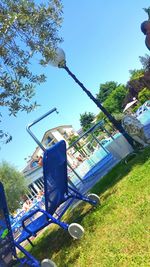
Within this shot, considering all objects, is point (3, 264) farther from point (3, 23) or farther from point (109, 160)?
point (109, 160)

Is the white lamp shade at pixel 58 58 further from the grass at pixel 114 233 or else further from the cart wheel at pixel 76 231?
the cart wheel at pixel 76 231

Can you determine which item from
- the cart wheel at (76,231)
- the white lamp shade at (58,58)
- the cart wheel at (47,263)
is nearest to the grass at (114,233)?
the cart wheel at (76,231)

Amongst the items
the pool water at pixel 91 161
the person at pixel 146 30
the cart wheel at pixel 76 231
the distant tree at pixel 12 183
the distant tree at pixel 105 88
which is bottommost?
the cart wheel at pixel 76 231

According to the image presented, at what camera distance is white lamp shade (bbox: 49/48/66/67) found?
31.3 ft

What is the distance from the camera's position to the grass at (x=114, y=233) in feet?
12.7

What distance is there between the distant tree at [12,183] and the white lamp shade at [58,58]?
33374mm

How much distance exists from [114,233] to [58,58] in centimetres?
599

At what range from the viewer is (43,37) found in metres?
9.27

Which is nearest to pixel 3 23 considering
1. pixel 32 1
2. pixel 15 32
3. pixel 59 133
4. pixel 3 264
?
pixel 15 32

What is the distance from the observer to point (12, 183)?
144 ft

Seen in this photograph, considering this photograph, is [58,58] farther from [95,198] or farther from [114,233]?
[114,233]

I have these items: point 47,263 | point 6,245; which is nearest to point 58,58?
point 6,245

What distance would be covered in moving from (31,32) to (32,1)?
2.37 feet

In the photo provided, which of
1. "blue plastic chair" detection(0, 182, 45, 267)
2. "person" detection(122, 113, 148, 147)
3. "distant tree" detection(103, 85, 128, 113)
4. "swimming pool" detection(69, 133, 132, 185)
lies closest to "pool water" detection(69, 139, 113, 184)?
"swimming pool" detection(69, 133, 132, 185)
